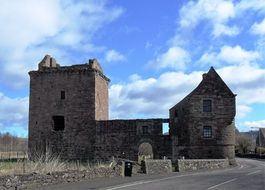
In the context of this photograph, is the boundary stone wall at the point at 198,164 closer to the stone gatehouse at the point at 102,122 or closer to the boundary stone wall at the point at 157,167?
the boundary stone wall at the point at 157,167

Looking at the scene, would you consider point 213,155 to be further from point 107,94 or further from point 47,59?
point 47,59

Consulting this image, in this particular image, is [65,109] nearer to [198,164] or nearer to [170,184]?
[198,164]

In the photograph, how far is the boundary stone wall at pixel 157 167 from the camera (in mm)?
37688

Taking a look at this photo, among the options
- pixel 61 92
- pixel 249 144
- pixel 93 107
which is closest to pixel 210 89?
pixel 93 107

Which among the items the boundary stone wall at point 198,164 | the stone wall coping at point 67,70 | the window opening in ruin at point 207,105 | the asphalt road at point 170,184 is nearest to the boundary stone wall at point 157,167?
the boundary stone wall at point 198,164

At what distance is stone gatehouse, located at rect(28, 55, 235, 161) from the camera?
59969 mm

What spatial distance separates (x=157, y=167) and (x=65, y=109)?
27.9 m

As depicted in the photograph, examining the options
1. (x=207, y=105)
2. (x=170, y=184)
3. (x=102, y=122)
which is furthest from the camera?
(x=102, y=122)

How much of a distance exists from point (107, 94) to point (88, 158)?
12.1 metres

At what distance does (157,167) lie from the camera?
3888cm

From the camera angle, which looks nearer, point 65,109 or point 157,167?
point 157,167

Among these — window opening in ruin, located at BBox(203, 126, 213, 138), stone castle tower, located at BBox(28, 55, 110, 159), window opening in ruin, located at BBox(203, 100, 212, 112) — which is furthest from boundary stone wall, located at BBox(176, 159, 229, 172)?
stone castle tower, located at BBox(28, 55, 110, 159)

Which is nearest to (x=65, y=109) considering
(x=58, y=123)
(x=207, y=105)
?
(x=58, y=123)

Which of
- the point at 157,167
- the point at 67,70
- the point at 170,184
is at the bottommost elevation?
the point at 170,184
